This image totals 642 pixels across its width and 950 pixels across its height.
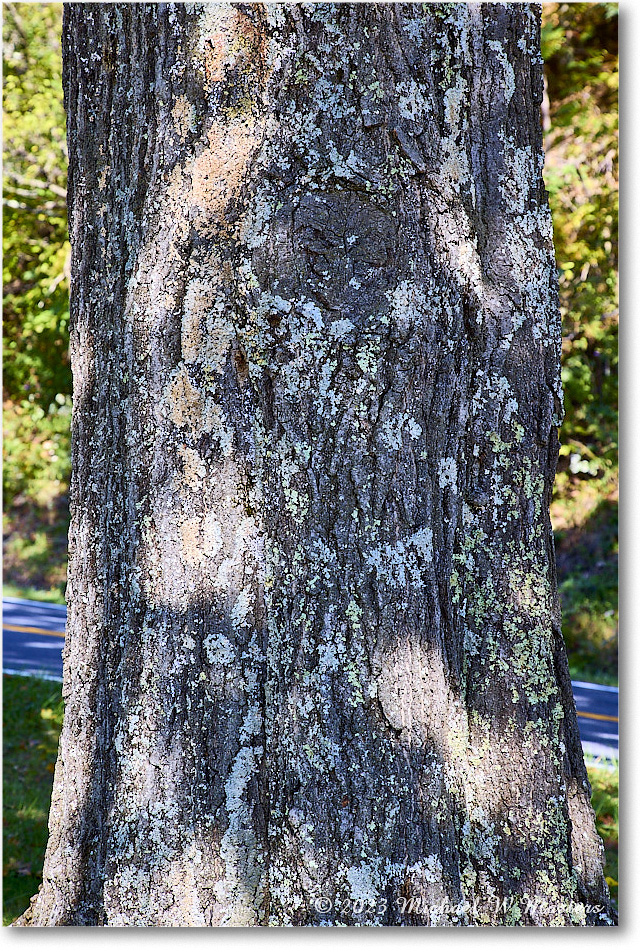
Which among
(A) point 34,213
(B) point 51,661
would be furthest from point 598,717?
(A) point 34,213

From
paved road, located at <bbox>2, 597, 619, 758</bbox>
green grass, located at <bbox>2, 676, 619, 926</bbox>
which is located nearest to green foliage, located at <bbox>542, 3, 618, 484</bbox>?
paved road, located at <bbox>2, 597, 619, 758</bbox>

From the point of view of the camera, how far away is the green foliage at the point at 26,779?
3.28m

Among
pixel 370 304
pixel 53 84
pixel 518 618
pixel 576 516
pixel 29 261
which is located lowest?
pixel 576 516

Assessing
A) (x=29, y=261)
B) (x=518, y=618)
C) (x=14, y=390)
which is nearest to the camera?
(x=518, y=618)

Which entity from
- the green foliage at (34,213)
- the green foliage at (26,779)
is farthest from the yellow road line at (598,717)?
the green foliage at (34,213)

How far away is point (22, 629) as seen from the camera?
7.55m

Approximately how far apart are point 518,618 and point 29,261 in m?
7.28

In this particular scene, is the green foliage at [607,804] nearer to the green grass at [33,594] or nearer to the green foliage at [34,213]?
the green foliage at [34,213]

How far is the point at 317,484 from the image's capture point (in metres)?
1.26

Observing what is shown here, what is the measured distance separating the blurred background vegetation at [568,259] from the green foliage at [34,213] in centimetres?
1

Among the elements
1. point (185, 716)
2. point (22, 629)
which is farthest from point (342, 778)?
point (22, 629)

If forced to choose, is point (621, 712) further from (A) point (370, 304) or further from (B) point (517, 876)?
(A) point (370, 304)

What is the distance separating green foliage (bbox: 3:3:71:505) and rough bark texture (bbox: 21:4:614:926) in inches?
223

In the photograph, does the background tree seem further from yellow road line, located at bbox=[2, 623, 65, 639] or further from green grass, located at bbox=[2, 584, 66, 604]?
yellow road line, located at bbox=[2, 623, 65, 639]
